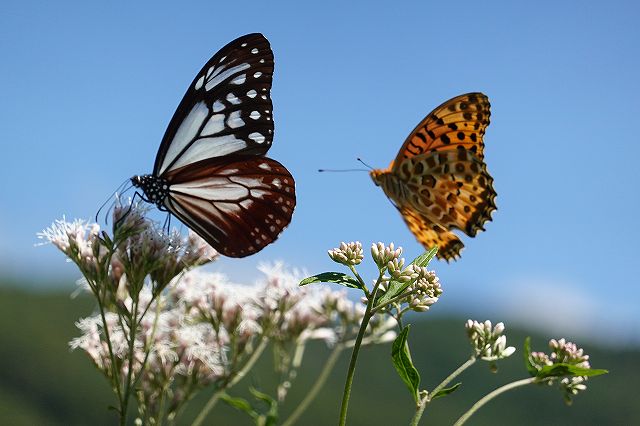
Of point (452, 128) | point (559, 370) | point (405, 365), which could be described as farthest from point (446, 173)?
point (405, 365)

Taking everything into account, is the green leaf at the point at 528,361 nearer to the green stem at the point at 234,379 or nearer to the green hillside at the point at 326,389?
the green stem at the point at 234,379

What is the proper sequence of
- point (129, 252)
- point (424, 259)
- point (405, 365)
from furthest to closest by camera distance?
point (129, 252) < point (424, 259) < point (405, 365)

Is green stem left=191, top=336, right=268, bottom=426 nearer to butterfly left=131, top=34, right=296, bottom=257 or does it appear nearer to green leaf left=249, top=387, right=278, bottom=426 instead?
green leaf left=249, top=387, right=278, bottom=426

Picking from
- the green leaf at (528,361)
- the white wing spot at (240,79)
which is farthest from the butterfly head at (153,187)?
the green leaf at (528,361)

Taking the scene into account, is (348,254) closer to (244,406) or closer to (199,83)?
(244,406)

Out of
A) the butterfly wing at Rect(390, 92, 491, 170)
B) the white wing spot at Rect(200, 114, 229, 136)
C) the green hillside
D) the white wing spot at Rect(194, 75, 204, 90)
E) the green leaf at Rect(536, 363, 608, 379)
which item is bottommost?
the green leaf at Rect(536, 363, 608, 379)

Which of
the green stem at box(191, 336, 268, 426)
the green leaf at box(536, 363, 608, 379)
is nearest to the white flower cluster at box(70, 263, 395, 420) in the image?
the green stem at box(191, 336, 268, 426)

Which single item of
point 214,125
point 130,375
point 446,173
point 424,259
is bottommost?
point 130,375
